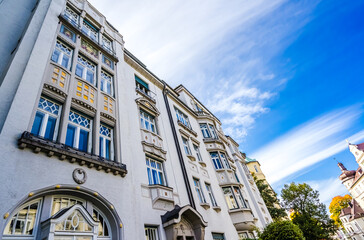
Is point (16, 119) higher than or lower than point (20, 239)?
higher

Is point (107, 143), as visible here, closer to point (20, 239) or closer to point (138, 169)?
point (138, 169)

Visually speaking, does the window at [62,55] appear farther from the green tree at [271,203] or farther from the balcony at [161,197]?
the green tree at [271,203]

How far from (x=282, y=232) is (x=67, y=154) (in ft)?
40.9

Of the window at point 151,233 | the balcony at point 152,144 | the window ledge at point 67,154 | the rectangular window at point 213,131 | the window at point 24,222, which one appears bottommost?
the window at point 151,233

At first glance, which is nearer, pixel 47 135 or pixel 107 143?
pixel 47 135

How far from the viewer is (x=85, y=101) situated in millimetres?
9078

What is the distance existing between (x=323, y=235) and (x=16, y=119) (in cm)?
3635

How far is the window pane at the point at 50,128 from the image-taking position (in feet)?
23.3

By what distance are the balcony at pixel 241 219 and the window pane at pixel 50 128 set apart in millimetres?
14080

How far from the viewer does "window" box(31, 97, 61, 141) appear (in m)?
6.95

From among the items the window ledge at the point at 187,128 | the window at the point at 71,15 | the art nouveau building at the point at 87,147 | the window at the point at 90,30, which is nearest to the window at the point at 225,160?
the art nouveau building at the point at 87,147

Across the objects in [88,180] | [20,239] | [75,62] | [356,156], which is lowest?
[20,239]

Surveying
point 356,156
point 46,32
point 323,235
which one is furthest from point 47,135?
point 356,156

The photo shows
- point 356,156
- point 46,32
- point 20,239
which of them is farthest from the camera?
point 356,156
